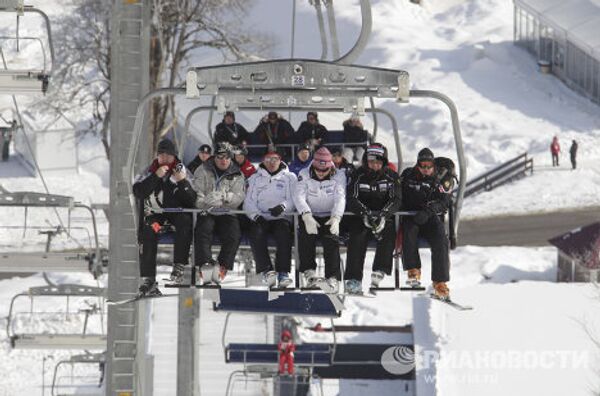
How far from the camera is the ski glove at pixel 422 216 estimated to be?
1460 centimetres

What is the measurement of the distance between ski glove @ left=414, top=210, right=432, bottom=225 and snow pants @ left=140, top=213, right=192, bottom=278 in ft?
6.53

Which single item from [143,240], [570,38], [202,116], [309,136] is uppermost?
[570,38]

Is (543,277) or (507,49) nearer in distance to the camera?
(543,277)

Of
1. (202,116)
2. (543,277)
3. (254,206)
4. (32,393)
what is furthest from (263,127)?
(202,116)

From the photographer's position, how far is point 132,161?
13.0 metres

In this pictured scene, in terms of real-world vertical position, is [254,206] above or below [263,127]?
below

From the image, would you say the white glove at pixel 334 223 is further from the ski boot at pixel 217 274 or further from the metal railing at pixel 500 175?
the metal railing at pixel 500 175

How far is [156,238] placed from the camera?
576 inches

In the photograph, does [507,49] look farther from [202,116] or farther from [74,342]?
[74,342]

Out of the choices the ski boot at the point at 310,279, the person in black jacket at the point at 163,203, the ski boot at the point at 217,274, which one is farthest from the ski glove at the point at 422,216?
the person in black jacket at the point at 163,203

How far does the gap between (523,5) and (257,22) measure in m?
10.5

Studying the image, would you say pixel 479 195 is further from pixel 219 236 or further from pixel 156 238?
pixel 156 238

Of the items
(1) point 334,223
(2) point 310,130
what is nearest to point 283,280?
(1) point 334,223

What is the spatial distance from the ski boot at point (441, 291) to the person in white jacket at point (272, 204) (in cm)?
127
